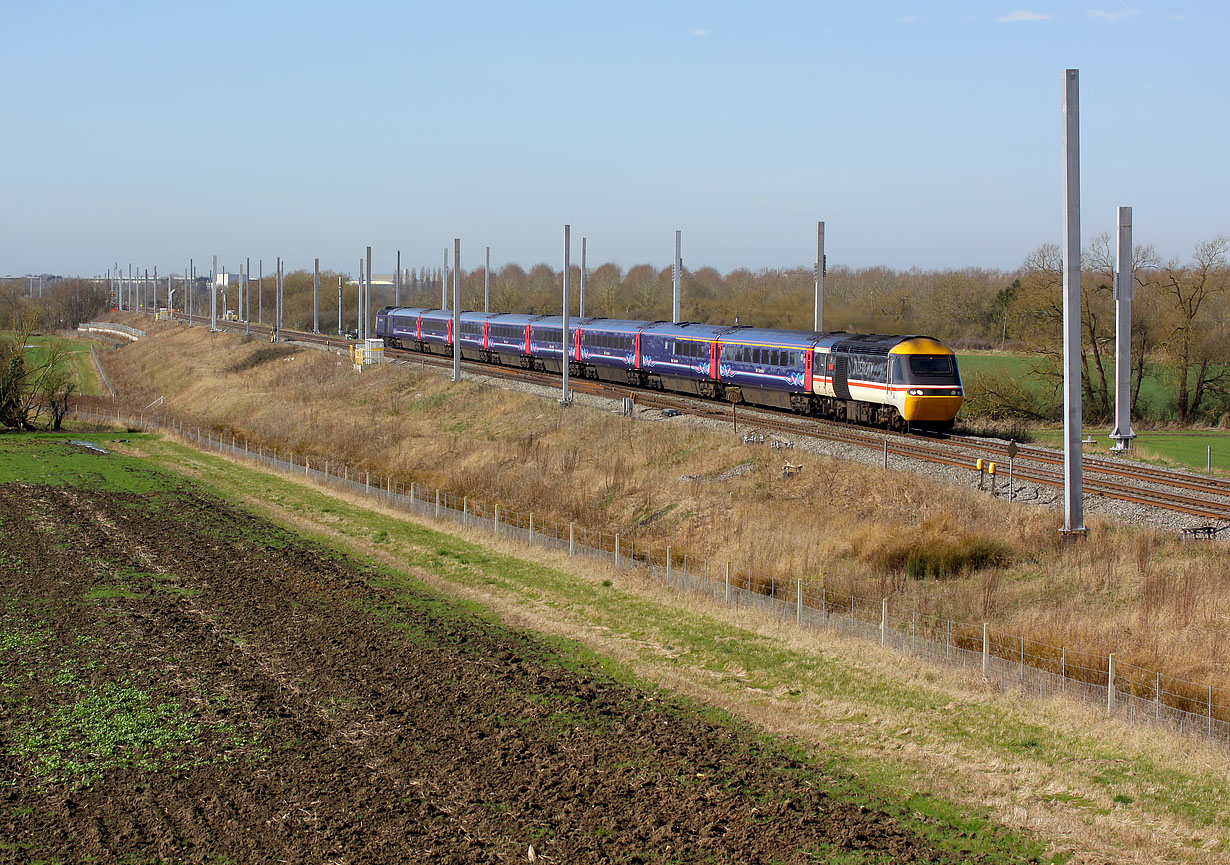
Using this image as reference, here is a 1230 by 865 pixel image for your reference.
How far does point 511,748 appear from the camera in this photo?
1591 cm

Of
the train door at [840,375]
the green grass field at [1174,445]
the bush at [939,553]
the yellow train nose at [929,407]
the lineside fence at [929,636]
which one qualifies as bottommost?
the lineside fence at [929,636]

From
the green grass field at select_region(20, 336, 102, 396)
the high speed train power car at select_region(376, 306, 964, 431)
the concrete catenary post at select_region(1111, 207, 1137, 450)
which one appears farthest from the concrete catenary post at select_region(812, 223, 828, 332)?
the green grass field at select_region(20, 336, 102, 396)

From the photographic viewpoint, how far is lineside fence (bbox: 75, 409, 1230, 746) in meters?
16.5

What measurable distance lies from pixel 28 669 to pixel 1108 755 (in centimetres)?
1744

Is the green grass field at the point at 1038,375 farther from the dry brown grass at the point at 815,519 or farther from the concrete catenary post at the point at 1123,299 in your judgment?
the concrete catenary post at the point at 1123,299

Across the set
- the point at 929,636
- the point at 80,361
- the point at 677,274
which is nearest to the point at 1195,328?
the point at 677,274

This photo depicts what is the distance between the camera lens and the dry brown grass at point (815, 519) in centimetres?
2056

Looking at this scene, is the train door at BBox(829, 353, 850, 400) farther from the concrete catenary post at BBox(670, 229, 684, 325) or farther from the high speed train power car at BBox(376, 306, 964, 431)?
the concrete catenary post at BBox(670, 229, 684, 325)

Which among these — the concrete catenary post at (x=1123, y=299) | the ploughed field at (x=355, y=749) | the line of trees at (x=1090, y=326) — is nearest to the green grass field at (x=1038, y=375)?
the line of trees at (x=1090, y=326)

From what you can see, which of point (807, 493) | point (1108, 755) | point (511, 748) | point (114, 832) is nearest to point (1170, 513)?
point (807, 493)

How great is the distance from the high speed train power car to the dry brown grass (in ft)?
17.6

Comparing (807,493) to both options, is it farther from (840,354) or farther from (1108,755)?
(1108,755)

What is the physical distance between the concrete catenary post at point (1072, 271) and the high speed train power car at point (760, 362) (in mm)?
13456

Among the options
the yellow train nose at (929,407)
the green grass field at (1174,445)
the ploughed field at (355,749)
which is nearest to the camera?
the ploughed field at (355,749)
